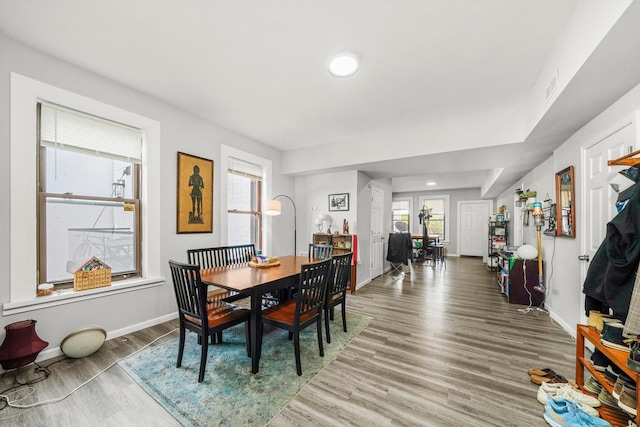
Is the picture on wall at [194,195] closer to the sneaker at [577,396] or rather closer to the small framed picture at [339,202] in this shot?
the small framed picture at [339,202]

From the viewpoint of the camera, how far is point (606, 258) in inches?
62.9

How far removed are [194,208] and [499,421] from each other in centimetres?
358

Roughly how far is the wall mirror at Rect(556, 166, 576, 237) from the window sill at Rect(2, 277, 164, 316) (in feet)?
15.4

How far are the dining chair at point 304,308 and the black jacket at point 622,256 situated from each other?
1.86 meters

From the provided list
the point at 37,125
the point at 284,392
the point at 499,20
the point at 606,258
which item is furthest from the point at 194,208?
the point at 606,258

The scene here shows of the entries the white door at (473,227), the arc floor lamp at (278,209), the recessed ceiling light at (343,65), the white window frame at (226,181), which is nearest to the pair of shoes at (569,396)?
the recessed ceiling light at (343,65)

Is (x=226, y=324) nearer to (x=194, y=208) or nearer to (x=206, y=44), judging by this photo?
(x=194, y=208)

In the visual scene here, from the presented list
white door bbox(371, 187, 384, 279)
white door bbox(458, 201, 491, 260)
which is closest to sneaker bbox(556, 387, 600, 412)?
white door bbox(371, 187, 384, 279)

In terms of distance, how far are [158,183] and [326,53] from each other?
236 centimetres

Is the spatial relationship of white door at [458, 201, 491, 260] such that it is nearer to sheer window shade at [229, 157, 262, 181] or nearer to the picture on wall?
sheer window shade at [229, 157, 262, 181]

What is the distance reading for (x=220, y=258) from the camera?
3102mm

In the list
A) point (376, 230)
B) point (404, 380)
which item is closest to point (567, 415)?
point (404, 380)

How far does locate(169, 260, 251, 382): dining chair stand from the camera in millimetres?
1852

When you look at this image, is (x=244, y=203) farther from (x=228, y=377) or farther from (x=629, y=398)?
(x=629, y=398)
